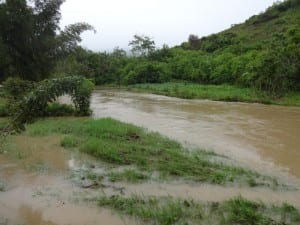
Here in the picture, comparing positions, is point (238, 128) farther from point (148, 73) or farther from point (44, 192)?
point (148, 73)

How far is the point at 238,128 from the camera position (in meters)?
13.1

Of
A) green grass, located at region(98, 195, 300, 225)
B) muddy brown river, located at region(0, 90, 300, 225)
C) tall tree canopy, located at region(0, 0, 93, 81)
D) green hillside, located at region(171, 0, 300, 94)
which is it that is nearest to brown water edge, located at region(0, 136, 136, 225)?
muddy brown river, located at region(0, 90, 300, 225)

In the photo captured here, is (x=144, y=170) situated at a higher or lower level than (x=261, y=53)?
lower

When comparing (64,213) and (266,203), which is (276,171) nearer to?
(266,203)

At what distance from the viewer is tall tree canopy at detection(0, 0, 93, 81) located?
17203mm

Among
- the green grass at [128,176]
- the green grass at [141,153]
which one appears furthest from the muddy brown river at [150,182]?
the green grass at [141,153]

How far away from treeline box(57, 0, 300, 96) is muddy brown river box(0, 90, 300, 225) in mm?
7762

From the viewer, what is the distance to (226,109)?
61.1ft

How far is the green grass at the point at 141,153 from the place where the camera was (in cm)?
703

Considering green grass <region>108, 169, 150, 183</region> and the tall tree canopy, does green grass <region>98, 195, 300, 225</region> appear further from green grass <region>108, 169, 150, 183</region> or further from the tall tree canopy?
the tall tree canopy

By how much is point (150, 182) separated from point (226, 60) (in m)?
24.9

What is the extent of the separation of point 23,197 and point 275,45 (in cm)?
2130

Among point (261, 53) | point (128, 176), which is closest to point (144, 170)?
point (128, 176)

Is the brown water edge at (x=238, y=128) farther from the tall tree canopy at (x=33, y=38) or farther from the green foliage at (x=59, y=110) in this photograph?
the tall tree canopy at (x=33, y=38)
